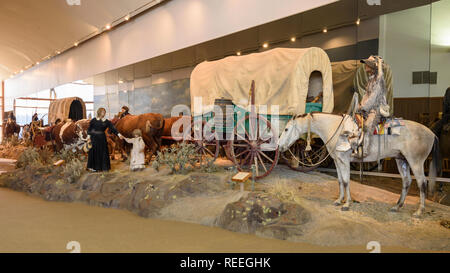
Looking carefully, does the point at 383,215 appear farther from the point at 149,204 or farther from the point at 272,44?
the point at 272,44

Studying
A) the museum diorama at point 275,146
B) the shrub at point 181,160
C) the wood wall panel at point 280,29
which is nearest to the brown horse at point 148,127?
the museum diorama at point 275,146

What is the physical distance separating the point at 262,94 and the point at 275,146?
108 cm

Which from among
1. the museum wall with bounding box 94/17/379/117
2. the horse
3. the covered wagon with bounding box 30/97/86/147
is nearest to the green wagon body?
the horse

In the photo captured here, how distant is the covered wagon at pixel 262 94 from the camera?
206 inches

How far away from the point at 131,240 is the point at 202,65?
4.53 m

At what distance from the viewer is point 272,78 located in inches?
215

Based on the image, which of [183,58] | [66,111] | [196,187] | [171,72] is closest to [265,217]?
[196,187]

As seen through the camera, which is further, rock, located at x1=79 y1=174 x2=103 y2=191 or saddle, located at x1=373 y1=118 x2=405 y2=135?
rock, located at x1=79 y1=174 x2=103 y2=191

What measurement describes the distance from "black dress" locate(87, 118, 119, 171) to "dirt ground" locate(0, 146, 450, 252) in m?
0.37

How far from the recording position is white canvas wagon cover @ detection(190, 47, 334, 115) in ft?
16.9

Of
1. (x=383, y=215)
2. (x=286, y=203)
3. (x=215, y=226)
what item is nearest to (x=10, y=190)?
(x=215, y=226)

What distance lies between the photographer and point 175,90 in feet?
32.7

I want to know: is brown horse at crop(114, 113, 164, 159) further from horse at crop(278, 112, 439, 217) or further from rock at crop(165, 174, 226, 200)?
horse at crop(278, 112, 439, 217)

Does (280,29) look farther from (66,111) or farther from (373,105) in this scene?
(66,111)
